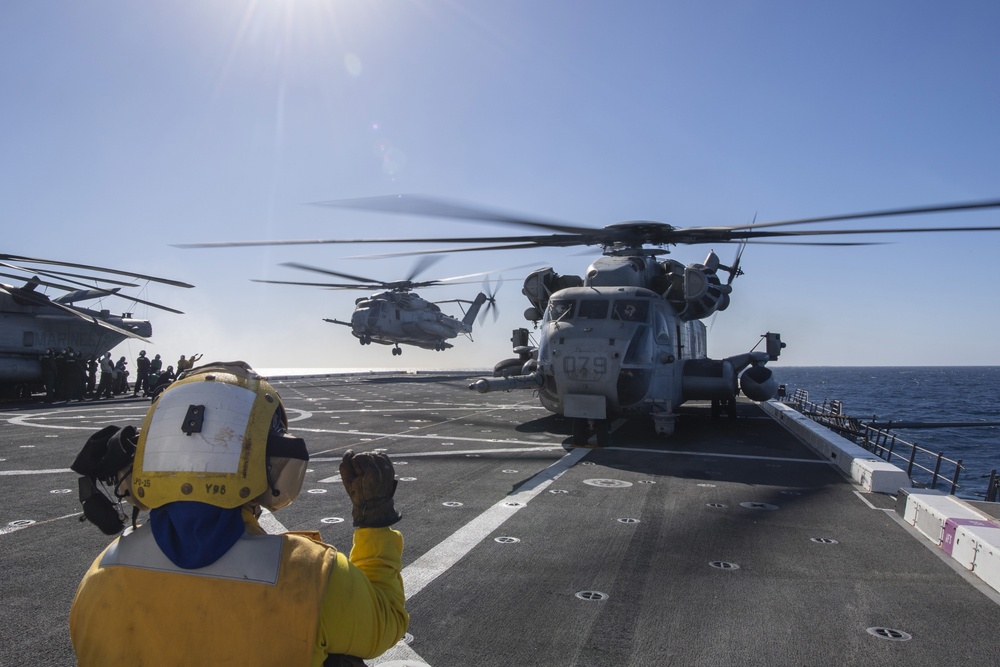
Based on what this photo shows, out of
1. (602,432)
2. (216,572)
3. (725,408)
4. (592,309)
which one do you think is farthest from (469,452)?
(216,572)

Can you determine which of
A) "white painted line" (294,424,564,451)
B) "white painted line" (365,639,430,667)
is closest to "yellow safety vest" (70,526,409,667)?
"white painted line" (365,639,430,667)

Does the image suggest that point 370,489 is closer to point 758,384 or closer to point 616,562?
point 616,562

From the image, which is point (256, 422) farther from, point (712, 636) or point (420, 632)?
point (712, 636)

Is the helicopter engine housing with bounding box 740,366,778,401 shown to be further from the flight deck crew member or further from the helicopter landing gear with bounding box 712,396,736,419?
the flight deck crew member

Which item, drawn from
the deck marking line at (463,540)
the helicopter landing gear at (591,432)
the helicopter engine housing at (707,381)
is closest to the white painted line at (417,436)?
the helicopter landing gear at (591,432)

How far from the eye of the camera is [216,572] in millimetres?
2121

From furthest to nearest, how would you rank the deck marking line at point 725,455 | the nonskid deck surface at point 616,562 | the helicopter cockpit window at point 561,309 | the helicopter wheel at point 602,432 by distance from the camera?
the helicopter cockpit window at point 561,309 < the helicopter wheel at point 602,432 < the deck marking line at point 725,455 < the nonskid deck surface at point 616,562

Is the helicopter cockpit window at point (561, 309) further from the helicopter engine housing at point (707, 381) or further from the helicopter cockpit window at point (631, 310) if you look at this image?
the helicopter engine housing at point (707, 381)

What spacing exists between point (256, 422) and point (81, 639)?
2.85 ft

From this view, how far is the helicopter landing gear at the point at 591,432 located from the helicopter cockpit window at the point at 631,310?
2.33m

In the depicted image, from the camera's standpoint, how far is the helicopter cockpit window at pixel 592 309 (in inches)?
575

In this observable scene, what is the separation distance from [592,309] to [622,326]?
2.65ft

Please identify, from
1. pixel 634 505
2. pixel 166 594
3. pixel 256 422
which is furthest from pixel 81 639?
pixel 634 505

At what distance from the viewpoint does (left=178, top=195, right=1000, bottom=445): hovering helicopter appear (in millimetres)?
13820
